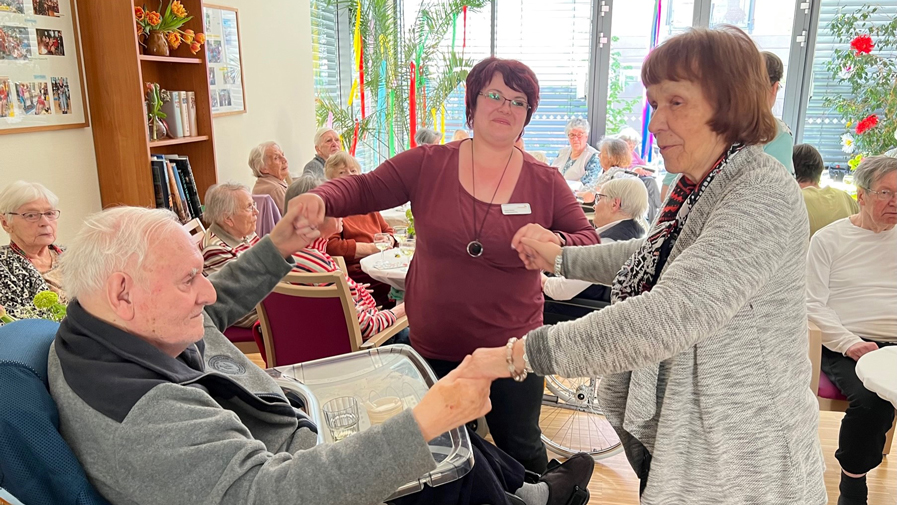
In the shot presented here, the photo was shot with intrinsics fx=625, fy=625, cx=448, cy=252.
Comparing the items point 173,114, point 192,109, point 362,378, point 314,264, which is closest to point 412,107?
point 192,109

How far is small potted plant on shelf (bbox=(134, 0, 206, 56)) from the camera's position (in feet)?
11.9

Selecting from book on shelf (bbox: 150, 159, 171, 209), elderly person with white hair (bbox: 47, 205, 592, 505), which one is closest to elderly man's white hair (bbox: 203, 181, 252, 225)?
book on shelf (bbox: 150, 159, 171, 209)

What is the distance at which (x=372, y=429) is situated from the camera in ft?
3.53

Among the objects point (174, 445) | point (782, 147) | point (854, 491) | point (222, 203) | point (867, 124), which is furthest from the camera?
point (867, 124)

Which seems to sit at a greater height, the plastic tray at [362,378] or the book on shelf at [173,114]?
the book on shelf at [173,114]

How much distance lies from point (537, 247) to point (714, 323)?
731 mm

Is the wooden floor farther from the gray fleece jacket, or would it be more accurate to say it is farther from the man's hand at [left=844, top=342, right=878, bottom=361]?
the gray fleece jacket

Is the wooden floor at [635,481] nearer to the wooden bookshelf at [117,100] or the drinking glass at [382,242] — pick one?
the drinking glass at [382,242]

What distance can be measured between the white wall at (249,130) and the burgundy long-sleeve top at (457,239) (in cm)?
Result: 203

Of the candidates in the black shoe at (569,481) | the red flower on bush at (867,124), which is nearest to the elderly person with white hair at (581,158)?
the red flower on bush at (867,124)

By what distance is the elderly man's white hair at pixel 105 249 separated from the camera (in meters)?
1.15

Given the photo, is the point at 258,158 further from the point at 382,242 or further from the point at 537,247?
the point at 537,247

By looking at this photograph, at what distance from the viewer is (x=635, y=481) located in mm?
2723

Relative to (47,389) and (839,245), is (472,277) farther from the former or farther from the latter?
(839,245)
